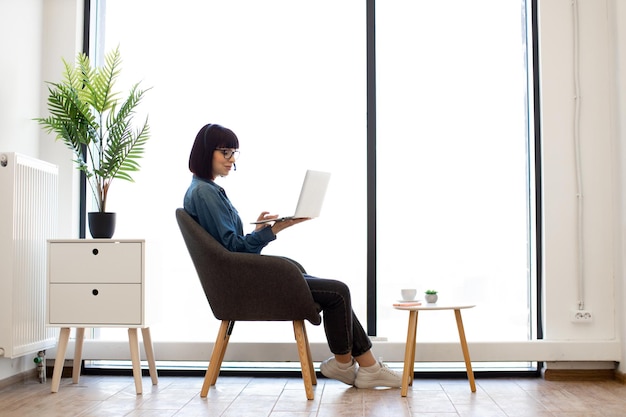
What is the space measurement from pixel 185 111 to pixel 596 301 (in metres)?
2.27

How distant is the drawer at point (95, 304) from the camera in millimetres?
3338

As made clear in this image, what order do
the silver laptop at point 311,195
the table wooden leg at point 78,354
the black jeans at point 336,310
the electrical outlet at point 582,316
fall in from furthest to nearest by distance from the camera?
the electrical outlet at point 582,316 < the table wooden leg at point 78,354 < the black jeans at point 336,310 < the silver laptop at point 311,195

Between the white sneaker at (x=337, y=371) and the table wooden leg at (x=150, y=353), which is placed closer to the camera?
the white sneaker at (x=337, y=371)

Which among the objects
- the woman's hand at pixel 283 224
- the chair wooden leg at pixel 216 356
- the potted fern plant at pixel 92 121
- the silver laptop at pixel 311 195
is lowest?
the chair wooden leg at pixel 216 356

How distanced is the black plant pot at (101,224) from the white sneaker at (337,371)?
3.75 feet

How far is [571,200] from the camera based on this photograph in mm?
3758

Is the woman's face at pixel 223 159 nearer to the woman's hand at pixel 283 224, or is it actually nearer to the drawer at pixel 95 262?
the woman's hand at pixel 283 224

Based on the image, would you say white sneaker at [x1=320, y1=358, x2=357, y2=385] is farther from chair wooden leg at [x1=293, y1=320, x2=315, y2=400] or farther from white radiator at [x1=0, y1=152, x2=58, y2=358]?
white radiator at [x1=0, y1=152, x2=58, y2=358]

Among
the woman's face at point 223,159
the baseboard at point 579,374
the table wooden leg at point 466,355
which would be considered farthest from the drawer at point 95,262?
the baseboard at point 579,374

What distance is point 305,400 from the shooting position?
320cm

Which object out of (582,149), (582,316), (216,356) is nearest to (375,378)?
(216,356)

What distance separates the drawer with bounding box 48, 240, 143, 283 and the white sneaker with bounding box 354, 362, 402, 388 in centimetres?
105

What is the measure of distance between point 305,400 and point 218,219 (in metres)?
0.83

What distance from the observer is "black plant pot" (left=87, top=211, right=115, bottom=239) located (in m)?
3.47
